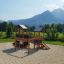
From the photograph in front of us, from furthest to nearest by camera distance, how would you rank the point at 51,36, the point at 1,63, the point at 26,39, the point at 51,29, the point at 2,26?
the point at 2,26
the point at 51,29
the point at 51,36
the point at 26,39
the point at 1,63

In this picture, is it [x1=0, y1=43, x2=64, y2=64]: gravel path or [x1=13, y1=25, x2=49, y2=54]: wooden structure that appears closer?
[x1=0, y1=43, x2=64, y2=64]: gravel path

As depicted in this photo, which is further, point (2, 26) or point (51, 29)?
point (2, 26)

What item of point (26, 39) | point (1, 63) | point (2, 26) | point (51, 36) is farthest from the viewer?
point (2, 26)

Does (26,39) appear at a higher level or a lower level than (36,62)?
higher

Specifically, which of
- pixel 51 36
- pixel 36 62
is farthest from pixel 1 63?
pixel 51 36

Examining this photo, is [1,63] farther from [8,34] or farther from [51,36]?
[8,34]

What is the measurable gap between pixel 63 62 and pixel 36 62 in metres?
1.72

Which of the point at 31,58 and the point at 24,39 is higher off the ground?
the point at 24,39

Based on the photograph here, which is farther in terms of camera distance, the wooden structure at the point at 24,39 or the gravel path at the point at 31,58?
the wooden structure at the point at 24,39

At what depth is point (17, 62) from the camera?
496 inches

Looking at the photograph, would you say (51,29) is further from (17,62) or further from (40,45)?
(17,62)

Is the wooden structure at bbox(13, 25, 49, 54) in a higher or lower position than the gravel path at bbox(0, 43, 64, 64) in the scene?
higher

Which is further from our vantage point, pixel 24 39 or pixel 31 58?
pixel 24 39

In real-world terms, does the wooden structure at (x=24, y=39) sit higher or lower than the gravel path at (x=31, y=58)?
higher
